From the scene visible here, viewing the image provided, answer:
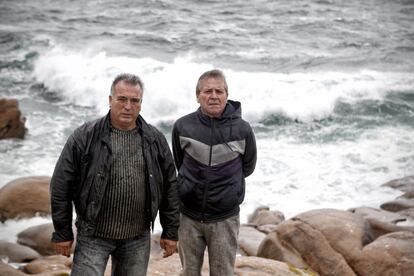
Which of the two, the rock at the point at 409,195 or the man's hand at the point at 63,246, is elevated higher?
the man's hand at the point at 63,246

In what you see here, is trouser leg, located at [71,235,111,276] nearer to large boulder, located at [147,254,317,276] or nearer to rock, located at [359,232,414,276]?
large boulder, located at [147,254,317,276]

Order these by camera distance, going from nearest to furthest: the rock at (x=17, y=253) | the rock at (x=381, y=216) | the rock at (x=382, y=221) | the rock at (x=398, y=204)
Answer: the rock at (x=17, y=253)
the rock at (x=382, y=221)
the rock at (x=381, y=216)
the rock at (x=398, y=204)

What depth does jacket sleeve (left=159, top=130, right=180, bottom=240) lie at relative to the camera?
3541 mm

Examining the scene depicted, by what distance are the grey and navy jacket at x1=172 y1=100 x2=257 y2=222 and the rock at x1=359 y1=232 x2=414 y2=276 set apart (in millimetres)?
2660

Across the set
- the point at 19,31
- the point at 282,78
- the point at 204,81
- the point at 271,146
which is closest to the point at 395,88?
the point at 282,78

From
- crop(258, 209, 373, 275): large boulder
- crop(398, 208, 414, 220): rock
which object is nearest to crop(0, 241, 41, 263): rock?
crop(258, 209, 373, 275): large boulder

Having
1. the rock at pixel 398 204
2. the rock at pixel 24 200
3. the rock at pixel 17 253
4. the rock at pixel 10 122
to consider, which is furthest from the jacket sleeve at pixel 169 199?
the rock at pixel 10 122

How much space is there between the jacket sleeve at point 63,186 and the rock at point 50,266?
2372mm

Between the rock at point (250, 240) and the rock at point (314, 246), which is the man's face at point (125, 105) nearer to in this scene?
the rock at point (314, 246)

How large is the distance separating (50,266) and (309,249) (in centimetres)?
332

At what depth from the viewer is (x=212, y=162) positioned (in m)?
3.76

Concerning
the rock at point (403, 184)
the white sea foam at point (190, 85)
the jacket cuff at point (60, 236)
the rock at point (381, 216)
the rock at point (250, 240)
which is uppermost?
the jacket cuff at point (60, 236)

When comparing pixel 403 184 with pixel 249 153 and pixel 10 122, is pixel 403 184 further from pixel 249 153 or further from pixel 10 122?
pixel 10 122

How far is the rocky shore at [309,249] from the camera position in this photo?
17.7 ft
